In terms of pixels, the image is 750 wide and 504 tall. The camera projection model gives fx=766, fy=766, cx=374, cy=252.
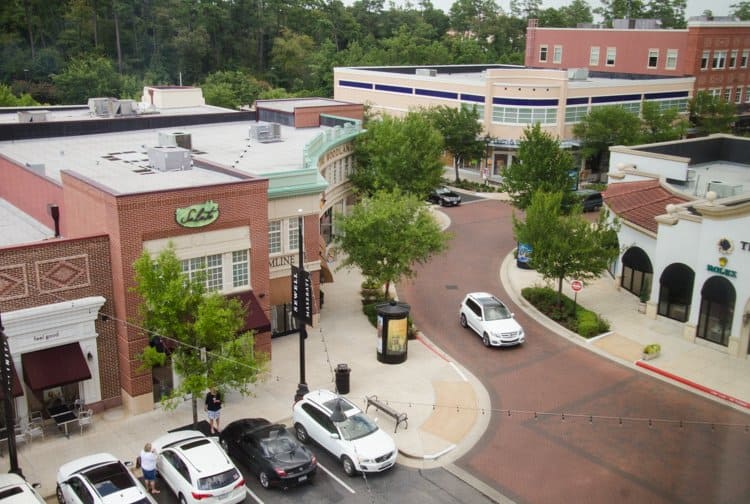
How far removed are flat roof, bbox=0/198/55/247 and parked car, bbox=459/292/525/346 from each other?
16.5m

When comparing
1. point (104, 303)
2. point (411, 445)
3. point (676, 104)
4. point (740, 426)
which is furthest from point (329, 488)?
point (676, 104)

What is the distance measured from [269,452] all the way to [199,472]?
219 cm

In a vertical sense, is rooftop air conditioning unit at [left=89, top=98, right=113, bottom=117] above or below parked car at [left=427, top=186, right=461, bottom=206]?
above

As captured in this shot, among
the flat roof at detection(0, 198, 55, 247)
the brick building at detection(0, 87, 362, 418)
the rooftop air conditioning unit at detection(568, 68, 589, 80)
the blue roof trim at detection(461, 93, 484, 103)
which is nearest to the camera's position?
the brick building at detection(0, 87, 362, 418)

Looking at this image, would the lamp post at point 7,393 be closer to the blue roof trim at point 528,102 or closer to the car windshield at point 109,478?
the car windshield at point 109,478

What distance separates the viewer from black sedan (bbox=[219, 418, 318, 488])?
2000 centimetres

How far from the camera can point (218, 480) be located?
18.9 metres

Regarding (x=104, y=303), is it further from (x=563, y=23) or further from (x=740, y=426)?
(x=563, y=23)

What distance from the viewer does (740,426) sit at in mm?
24156

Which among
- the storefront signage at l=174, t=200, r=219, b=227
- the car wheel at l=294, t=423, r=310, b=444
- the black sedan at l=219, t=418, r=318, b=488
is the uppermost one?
the storefront signage at l=174, t=200, r=219, b=227

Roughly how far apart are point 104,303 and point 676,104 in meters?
64.5

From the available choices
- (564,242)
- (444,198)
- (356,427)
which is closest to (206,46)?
(444,198)

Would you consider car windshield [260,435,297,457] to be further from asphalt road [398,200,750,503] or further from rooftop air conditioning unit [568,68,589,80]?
rooftop air conditioning unit [568,68,589,80]

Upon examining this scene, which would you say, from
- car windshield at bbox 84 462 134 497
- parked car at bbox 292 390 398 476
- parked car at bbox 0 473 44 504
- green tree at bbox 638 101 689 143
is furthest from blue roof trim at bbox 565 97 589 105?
parked car at bbox 0 473 44 504
